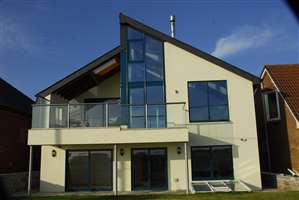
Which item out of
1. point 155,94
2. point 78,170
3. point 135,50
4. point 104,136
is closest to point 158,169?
point 104,136

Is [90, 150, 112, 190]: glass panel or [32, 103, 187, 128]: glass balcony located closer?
[32, 103, 187, 128]: glass balcony

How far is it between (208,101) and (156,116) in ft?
9.42

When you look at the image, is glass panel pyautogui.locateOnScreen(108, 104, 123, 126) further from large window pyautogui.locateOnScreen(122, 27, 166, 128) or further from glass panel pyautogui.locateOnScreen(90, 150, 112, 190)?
glass panel pyautogui.locateOnScreen(90, 150, 112, 190)

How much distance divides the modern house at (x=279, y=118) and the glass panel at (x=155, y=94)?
22.2 feet

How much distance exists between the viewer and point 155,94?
672 inches

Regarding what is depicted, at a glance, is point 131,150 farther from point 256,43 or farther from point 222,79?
point 256,43

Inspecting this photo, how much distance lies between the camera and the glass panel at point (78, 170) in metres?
16.5

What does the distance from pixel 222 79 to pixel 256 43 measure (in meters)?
2.81

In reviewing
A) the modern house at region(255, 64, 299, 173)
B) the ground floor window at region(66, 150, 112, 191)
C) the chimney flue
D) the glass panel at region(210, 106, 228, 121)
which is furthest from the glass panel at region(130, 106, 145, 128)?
the modern house at region(255, 64, 299, 173)

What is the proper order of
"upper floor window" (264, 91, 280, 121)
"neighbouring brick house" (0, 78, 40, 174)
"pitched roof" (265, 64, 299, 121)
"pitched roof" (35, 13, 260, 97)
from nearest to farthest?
"pitched roof" (35, 13, 260, 97), "pitched roof" (265, 64, 299, 121), "upper floor window" (264, 91, 280, 121), "neighbouring brick house" (0, 78, 40, 174)

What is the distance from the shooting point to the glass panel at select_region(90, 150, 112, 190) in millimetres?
16406

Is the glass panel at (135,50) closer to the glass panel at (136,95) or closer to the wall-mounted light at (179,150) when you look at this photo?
the glass panel at (136,95)

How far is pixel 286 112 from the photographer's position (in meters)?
17.8

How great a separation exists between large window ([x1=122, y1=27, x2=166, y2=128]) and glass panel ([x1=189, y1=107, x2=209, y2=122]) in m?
1.62
